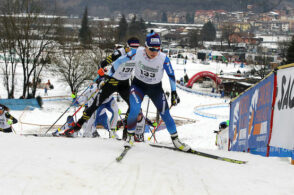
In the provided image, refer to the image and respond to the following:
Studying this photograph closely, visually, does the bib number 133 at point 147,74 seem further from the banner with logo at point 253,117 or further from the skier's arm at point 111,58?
the banner with logo at point 253,117

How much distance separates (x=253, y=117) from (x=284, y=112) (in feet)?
A: 5.34

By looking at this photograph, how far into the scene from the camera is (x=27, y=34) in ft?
96.9

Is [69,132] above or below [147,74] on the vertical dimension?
below

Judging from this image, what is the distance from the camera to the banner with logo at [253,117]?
A: 242 inches

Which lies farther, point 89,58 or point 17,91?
point 17,91

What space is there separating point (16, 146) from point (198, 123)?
1906 centimetres

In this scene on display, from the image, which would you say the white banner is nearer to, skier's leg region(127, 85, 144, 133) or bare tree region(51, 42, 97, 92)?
skier's leg region(127, 85, 144, 133)

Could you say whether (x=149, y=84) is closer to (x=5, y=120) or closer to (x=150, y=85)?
(x=150, y=85)

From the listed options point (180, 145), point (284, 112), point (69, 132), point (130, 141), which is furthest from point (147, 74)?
point (69, 132)

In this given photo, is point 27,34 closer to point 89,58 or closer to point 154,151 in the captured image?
point 89,58

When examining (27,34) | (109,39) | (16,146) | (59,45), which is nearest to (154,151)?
(16,146)

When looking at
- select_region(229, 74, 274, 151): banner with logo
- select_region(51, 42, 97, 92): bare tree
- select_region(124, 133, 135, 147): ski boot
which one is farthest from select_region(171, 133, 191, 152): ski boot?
select_region(51, 42, 97, 92): bare tree

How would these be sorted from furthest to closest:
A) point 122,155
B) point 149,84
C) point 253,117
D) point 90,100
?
point 90,100
point 253,117
point 149,84
point 122,155

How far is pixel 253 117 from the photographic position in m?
7.06
